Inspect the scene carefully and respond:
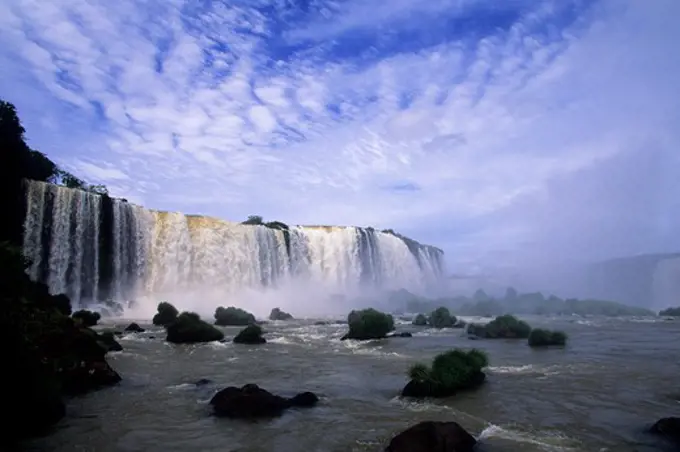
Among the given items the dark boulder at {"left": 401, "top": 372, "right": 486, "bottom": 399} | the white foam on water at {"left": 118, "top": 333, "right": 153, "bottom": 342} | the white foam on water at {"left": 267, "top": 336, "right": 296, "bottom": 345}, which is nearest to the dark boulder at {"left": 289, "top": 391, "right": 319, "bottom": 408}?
the dark boulder at {"left": 401, "top": 372, "right": 486, "bottom": 399}

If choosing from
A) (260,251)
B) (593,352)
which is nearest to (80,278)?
(260,251)

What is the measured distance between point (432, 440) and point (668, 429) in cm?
438

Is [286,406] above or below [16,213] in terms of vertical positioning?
below

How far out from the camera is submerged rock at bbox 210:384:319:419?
367 inches

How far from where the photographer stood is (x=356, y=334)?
25.4 metres

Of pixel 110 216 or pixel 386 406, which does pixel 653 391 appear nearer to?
pixel 386 406

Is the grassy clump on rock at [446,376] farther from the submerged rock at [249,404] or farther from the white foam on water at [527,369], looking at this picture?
the submerged rock at [249,404]

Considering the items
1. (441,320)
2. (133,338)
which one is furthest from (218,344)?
(441,320)

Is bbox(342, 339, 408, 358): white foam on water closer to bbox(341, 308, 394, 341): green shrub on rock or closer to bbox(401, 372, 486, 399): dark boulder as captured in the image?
bbox(341, 308, 394, 341): green shrub on rock

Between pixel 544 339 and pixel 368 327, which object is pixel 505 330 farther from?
pixel 368 327

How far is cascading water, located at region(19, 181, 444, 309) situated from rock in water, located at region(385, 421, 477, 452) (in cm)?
2877

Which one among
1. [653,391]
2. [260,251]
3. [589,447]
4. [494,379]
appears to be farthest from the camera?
[260,251]

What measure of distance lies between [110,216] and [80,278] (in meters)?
5.60

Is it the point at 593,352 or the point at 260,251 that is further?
the point at 260,251
